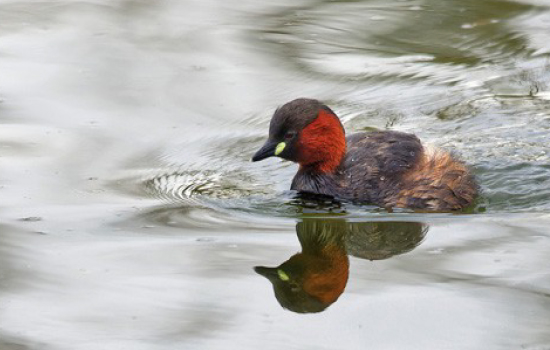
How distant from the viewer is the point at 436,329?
551 cm

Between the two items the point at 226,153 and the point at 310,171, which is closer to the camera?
the point at 310,171

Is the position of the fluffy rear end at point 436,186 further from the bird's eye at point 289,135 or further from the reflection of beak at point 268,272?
the reflection of beak at point 268,272

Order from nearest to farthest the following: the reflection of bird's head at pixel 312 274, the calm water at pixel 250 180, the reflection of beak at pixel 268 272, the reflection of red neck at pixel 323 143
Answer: the calm water at pixel 250 180 < the reflection of bird's head at pixel 312 274 < the reflection of beak at pixel 268 272 < the reflection of red neck at pixel 323 143

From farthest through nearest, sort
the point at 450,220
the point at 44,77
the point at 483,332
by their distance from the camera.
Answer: the point at 44,77
the point at 450,220
the point at 483,332

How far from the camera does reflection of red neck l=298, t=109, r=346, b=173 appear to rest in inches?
313

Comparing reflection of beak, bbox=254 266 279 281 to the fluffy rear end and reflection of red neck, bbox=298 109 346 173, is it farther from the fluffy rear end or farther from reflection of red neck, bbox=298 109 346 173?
reflection of red neck, bbox=298 109 346 173

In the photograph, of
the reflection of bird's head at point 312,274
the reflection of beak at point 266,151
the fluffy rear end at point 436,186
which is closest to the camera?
the reflection of bird's head at point 312,274

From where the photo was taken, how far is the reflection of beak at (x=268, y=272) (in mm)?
6227

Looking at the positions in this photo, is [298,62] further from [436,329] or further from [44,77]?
[436,329]

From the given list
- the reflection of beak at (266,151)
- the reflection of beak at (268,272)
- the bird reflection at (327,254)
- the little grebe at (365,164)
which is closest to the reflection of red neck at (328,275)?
the bird reflection at (327,254)

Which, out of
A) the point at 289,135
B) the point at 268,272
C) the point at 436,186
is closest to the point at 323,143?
the point at 289,135

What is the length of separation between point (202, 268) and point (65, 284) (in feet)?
2.55

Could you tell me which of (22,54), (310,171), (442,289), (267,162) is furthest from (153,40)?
(442,289)

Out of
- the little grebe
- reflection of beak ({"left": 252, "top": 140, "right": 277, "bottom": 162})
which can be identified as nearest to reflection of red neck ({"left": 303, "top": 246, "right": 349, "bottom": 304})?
the little grebe
